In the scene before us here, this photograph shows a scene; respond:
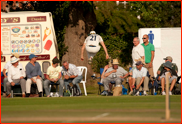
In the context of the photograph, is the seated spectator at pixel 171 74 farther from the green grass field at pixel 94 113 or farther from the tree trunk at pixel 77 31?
the tree trunk at pixel 77 31

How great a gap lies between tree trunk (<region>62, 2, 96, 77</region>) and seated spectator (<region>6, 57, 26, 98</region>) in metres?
5.75

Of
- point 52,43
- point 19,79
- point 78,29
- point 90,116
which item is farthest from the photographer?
point 78,29

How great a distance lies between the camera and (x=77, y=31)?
2039 cm

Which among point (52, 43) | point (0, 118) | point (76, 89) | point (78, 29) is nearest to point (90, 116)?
point (0, 118)

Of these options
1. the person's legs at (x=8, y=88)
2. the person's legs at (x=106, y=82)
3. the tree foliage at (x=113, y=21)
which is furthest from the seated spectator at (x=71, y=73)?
the tree foliage at (x=113, y=21)

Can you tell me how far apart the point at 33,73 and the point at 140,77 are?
3.39m

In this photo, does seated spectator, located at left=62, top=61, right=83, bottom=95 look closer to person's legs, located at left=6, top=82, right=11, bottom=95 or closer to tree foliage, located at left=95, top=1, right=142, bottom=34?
person's legs, located at left=6, top=82, right=11, bottom=95

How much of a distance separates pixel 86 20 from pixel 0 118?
12.5 meters

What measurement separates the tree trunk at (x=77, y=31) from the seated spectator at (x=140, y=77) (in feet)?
20.3

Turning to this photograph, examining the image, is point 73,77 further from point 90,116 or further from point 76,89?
point 90,116

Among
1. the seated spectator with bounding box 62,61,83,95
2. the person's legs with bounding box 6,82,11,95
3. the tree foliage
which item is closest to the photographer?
the person's legs with bounding box 6,82,11,95

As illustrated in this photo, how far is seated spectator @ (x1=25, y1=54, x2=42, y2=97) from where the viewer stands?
47.5 feet

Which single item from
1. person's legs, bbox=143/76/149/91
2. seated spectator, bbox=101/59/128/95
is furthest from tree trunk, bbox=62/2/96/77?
person's legs, bbox=143/76/149/91

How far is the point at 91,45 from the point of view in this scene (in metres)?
15.5
